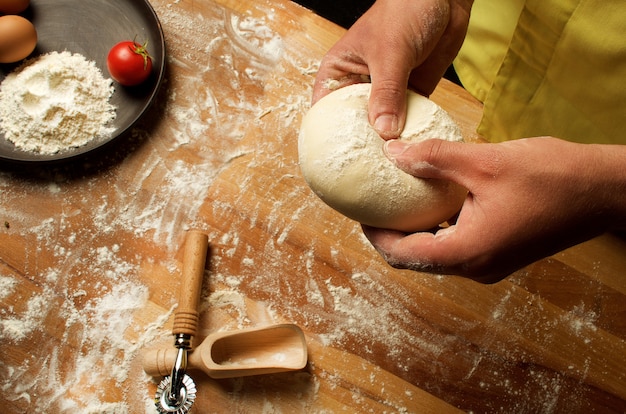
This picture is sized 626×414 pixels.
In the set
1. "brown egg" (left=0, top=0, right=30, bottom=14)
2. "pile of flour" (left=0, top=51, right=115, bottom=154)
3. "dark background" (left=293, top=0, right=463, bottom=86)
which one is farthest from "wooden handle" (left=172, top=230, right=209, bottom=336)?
"dark background" (left=293, top=0, right=463, bottom=86)

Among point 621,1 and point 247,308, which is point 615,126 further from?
point 247,308

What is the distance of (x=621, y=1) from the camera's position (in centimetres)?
94

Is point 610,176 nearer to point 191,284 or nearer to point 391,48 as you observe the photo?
point 391,48

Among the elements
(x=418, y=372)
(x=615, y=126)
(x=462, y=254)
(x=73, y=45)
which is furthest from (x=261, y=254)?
(x=615, y=126)

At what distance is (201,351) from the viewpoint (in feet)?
3.77

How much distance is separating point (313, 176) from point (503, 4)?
71 cm

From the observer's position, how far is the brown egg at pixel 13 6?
1.31 metres

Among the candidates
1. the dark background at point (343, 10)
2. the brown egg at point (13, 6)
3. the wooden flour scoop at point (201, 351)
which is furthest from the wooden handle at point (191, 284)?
the dark background at point (343, 10)

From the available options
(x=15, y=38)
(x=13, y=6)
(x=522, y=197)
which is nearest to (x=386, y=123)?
(x=522, y=197)

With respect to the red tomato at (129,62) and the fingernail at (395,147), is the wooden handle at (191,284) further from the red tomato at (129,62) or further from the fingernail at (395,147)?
the fingernail at (395,147)

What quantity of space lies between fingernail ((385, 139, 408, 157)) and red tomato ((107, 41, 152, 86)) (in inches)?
28.9

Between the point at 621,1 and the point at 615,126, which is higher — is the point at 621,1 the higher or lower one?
the higher one

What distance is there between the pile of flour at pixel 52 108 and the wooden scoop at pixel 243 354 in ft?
2.00

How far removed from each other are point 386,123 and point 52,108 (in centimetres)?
90
